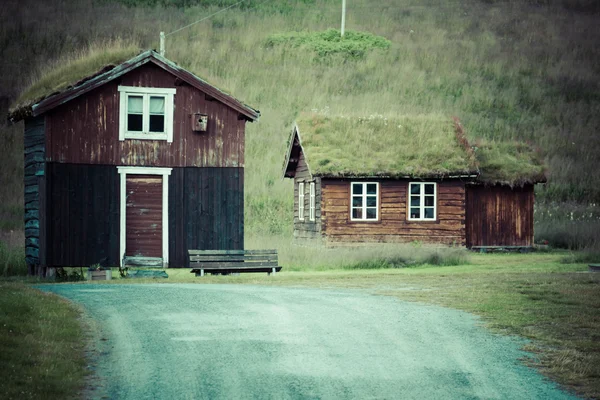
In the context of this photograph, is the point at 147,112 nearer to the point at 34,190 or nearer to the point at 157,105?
the point at 157,105

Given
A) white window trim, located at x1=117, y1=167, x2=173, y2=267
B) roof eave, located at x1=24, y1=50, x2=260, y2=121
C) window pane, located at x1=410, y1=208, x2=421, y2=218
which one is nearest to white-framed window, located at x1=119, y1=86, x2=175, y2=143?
roof eave, located at x1=24, y1=50, x2=260, y2=121

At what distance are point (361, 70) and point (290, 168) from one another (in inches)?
1345

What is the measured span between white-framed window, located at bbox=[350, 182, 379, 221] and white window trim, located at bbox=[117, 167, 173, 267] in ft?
36.2

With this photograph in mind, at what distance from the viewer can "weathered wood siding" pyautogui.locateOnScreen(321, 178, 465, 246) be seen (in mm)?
39500

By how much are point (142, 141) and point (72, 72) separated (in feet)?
12.4

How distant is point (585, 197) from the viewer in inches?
2261

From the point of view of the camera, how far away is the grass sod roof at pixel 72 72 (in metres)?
30.2

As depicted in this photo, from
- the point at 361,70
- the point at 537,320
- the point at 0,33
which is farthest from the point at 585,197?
the point at 0,33

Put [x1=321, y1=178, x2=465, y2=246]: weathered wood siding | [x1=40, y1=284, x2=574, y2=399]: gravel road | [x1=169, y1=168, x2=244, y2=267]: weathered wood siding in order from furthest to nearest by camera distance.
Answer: [x1=321, y1=178, x2=465, y2=246]: weathered wood siding, [x1=169, y1=168, x2=244, y2=267]: weathered wood siding, [x1=40, y1=284, x2=574, y2=399]: gravel road

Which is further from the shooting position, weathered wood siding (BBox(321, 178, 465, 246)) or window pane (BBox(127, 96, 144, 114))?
weathered wood siding (BBox(321, 178, 465, 246))

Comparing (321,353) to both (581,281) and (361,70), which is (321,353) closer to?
(581,281)

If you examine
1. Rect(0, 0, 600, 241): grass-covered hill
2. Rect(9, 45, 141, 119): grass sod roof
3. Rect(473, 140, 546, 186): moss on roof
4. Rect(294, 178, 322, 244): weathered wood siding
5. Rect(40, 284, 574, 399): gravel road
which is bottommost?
Rect(40, 284, 574, 399): gravel road

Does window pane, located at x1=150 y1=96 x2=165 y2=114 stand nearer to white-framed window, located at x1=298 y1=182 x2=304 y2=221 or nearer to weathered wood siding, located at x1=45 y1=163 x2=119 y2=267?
weathered wood siding, located at x1=45 y1=163 x2=119 y2=267

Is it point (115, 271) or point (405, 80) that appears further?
point (405, 80)
